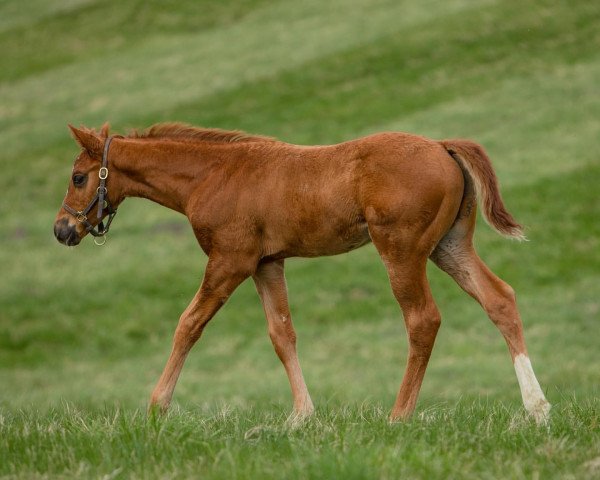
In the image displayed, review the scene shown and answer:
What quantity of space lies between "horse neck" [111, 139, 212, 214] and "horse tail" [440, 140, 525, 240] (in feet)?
6.66

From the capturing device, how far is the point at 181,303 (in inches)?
723

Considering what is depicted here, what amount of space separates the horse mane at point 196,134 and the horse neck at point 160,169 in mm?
153

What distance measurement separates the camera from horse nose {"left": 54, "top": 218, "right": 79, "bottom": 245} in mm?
7832

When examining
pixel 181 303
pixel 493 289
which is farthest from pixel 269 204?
pixel 181 303

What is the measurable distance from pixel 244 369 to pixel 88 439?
1085 centimetres

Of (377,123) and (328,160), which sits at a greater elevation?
(328,160)

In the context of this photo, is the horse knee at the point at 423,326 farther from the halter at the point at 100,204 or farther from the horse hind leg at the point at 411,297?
the halter at the point at 100,204

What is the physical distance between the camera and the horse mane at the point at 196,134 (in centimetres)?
799

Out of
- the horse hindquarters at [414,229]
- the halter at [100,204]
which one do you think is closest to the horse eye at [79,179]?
the halter at [100,204]

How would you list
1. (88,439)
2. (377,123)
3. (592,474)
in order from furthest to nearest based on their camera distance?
(377,123) < (88,439) < (592,474)

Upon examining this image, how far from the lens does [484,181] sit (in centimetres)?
687

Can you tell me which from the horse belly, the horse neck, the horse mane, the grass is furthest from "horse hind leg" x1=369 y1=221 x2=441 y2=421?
the horse neck

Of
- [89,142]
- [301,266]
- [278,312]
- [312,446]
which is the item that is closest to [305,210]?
[278,312]

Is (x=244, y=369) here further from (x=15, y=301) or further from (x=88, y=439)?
(x=88, y=439)
